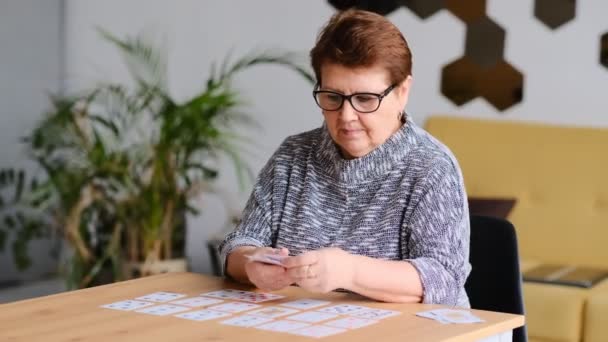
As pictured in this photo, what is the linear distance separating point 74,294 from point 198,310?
317mm

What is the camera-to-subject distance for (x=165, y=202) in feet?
14.1

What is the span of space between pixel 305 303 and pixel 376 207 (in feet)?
0.95

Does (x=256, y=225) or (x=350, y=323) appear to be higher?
(x=256, y=225)

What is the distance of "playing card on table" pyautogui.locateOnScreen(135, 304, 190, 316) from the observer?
1.97 metres

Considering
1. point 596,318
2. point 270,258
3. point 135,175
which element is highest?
point 135,175

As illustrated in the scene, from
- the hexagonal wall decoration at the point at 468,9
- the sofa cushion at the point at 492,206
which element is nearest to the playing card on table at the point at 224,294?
the sofa cushion at the point at 492,206

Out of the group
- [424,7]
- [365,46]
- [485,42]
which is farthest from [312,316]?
[424,7]

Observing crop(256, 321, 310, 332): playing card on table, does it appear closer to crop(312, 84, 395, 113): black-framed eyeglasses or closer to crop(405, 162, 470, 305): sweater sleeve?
crop(405, 162, 470, 305): sweater sleeve

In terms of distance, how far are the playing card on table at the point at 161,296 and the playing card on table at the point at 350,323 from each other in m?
0.37

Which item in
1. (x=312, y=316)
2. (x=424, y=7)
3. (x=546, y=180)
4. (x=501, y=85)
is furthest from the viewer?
(x=424, y=7)

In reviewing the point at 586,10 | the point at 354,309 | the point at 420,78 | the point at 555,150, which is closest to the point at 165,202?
the point at 420,78

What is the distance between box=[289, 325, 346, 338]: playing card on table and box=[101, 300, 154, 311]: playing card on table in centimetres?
37

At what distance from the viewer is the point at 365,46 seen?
215 centimetres

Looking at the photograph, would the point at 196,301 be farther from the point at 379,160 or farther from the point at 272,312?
the point at 379,160
